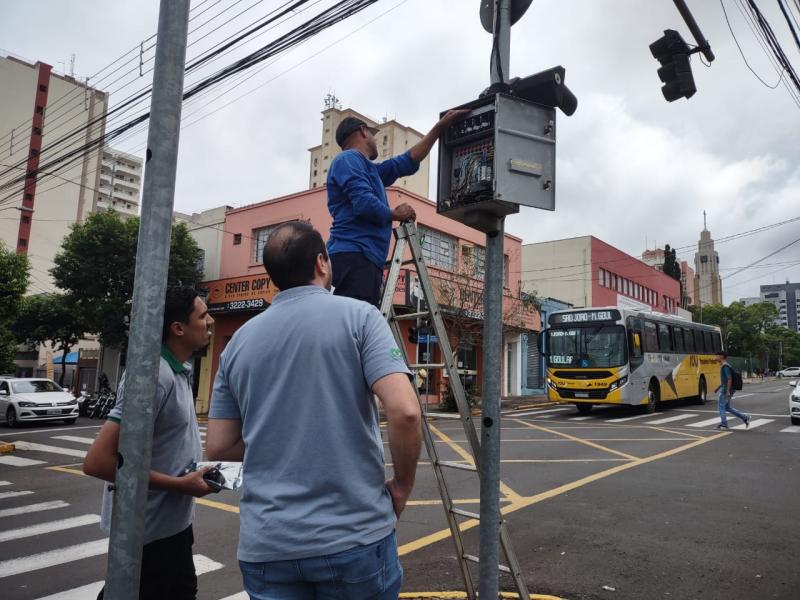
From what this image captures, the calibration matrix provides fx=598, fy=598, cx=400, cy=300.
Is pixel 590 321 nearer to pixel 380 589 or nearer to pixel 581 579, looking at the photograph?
pixel 581 579

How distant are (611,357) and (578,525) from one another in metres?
12.1

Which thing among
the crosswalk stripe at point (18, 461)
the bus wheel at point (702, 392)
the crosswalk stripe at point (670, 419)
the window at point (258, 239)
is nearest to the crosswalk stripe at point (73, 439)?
the crosswalk stripe at point (18, 461)

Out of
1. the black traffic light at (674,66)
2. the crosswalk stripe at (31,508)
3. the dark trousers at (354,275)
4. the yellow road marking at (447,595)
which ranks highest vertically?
the black traffic light at (674,66)

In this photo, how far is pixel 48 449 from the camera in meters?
12.9

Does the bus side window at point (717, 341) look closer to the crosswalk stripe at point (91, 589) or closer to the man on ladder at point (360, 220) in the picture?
the crosswalk stripe at point (91, 589)

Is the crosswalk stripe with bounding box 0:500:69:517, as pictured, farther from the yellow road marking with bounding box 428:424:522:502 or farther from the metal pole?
the metal pole

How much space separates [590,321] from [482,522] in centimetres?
1590

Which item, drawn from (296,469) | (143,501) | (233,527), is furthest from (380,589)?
(233,527)

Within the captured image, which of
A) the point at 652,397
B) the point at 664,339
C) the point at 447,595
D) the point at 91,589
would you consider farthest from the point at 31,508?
the point at 664,339

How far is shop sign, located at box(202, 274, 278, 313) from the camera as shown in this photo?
22.9 meters

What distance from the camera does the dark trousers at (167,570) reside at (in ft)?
8.12

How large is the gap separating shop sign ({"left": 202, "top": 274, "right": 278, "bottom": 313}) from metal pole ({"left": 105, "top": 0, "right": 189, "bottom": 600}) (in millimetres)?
20618

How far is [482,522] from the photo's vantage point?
9.20 ft

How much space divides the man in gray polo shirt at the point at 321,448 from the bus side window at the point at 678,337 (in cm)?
2062
